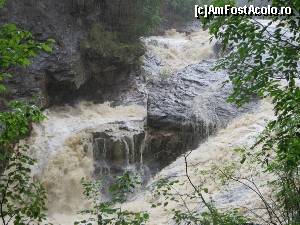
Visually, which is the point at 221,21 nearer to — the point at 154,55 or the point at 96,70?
the point at 96,70

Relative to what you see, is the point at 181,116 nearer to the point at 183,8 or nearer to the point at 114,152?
the point at 114,152

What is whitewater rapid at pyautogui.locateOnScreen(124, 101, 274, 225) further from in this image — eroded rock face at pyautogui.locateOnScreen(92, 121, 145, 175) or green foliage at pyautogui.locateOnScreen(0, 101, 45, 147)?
green foliage at pyautogui.locateOnScreen(0, 101, 45, 147)

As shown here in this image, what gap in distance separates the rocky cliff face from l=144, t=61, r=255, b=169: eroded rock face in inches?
77.5

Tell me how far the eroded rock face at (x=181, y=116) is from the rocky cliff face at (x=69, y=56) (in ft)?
6.45

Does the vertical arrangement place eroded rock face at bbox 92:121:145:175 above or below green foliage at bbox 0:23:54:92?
below

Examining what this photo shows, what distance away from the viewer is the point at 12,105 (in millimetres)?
3172

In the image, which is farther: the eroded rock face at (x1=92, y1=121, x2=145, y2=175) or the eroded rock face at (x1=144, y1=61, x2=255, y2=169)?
the eroded rock face at (x1=144, y1=61, x2=255, y2=169)

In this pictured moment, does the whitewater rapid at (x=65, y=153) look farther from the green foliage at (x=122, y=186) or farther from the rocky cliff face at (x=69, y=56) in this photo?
the green foliage at (x=122, y=186)

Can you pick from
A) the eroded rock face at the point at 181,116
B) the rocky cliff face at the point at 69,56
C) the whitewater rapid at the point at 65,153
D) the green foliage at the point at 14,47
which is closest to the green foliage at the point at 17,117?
the green foliage at the point at 14,47

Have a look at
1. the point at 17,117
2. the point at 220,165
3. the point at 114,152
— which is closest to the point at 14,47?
the point at 17,117

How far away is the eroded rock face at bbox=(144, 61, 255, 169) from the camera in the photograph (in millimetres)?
10586

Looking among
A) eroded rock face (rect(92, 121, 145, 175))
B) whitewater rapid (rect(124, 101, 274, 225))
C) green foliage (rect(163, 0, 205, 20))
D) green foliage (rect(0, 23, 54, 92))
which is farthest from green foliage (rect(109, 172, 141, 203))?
green foliage (rect(163, 0, 205, 20))

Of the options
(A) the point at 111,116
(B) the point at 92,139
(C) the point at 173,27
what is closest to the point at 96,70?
(A) the point at 111,116

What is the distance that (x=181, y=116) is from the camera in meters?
11.0
